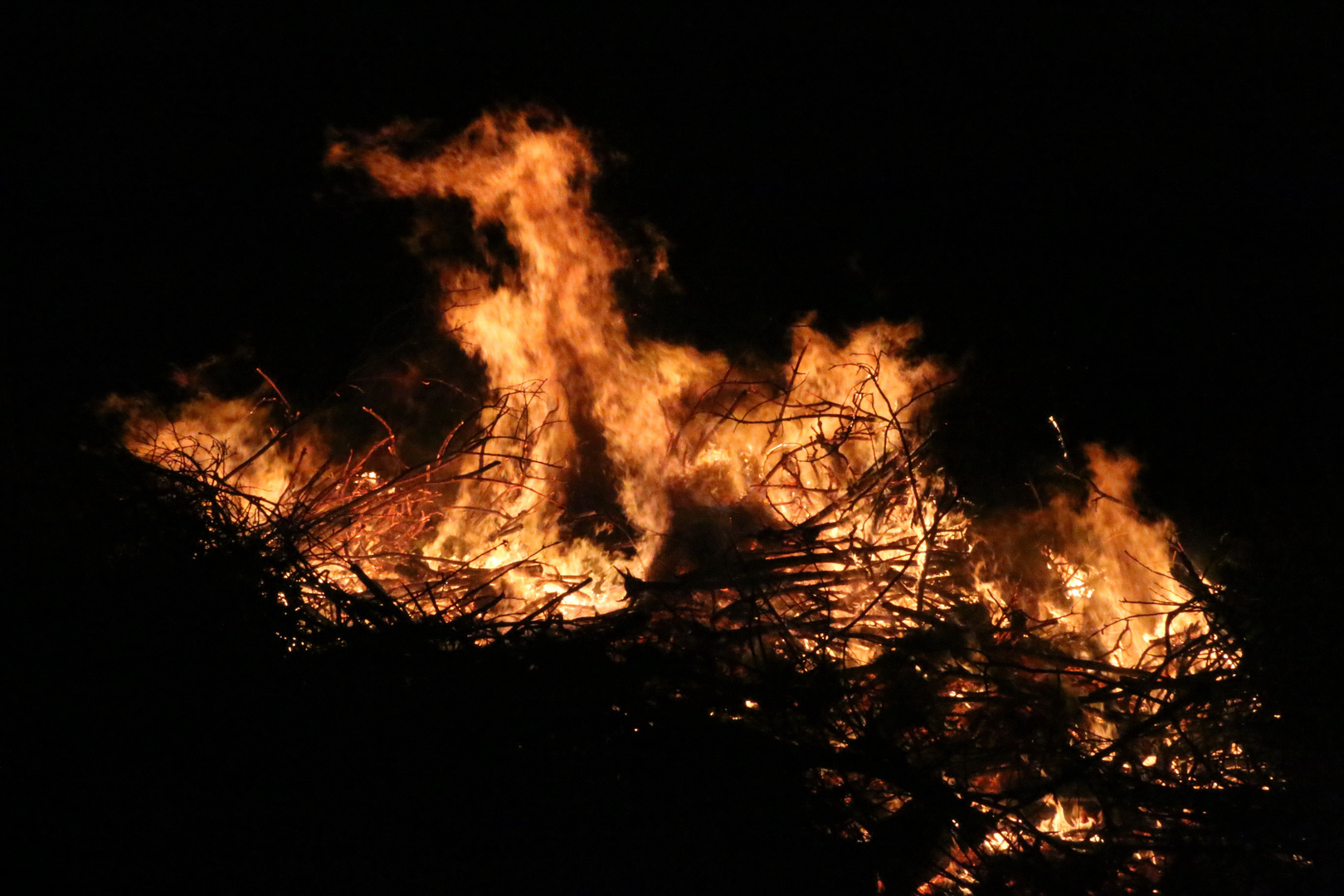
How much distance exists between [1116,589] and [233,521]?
3778mm

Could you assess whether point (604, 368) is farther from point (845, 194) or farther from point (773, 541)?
point (845, 194)

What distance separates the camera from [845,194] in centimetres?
388

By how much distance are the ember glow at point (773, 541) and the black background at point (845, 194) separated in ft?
0.85

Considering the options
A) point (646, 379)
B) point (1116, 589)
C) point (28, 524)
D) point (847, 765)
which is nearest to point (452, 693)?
point (847, 765)

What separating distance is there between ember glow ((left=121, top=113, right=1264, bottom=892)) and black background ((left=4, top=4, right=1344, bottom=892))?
26 cm

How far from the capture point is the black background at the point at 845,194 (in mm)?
3668

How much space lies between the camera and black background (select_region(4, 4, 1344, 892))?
3.67m

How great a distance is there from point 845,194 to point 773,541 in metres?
1.89

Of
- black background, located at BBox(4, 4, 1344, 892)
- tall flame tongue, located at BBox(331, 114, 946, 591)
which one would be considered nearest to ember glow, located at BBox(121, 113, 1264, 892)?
tall flame tongue, located at BBox(331, 114, 946, 591)

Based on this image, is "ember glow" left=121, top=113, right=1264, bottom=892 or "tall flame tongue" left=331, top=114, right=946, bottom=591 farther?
"tall flame tongue" left=331, top=114, right=946, bottom=591

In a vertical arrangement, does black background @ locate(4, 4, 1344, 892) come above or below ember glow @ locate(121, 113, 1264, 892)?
above

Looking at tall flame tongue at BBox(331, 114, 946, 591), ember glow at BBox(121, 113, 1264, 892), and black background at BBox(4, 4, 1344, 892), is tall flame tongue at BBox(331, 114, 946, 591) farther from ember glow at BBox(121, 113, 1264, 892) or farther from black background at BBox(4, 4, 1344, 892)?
black background at BBox(4, 4, 1344, 892)

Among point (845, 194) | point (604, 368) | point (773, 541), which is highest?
point (845, 194)

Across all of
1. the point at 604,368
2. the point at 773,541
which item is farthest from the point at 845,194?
the point at 773,541
